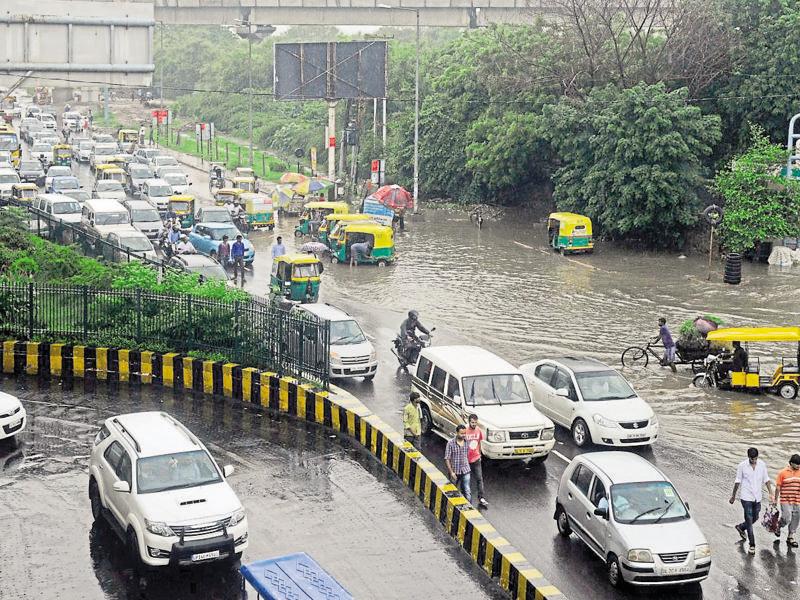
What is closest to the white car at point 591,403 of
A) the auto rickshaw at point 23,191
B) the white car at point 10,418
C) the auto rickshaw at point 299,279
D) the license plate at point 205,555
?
the license plate at point 205,555

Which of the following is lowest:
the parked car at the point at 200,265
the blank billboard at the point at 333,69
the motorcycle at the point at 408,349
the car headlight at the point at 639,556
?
the car headlight at the point at 639,556

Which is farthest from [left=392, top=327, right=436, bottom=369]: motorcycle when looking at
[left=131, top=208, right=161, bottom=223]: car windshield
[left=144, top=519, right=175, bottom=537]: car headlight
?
[left=131, top=208, right=161, bottom=223]: car windshield

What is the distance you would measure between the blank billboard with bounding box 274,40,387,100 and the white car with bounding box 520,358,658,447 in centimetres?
4362

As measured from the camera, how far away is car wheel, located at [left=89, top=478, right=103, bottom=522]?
54.4ft

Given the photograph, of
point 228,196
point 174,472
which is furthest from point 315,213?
point 174,472

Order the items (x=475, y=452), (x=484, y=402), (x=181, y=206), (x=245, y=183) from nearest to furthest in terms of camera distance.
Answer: (x=475, y=452)
(x=484, y=402)
(x=181, y=206)
(x=245, y=183)

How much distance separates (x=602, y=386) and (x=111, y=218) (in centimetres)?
2572

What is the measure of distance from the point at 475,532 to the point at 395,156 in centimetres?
4954

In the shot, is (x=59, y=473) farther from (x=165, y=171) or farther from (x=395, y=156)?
(x=395, y=156)

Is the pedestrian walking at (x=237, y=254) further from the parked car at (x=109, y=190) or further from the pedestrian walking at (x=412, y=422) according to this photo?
the pedestrian walking at (x=412, y=422)

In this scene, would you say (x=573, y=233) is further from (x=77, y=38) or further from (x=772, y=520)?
(x=772, y=520)

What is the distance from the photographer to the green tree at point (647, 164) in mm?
44750

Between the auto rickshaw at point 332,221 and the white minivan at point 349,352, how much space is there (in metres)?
18.1

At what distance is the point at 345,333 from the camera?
25.8 metres
